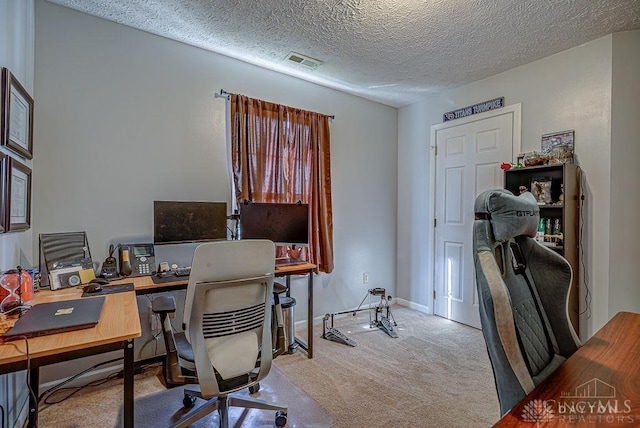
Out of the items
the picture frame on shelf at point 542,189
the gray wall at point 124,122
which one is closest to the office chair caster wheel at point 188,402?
the gray wall at point 124,122

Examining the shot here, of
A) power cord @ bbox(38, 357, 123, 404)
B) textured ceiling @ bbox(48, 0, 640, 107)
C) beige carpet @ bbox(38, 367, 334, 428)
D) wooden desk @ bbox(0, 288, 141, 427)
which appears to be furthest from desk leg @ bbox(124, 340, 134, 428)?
textured ceiling @ bbox(48, 0, 640, 107)

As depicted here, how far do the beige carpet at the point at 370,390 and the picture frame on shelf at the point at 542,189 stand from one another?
1.41m

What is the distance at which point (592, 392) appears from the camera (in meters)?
0.83

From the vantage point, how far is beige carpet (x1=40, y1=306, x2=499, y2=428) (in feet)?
6.24

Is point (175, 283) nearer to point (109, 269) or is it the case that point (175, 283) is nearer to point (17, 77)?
point (109, 269)

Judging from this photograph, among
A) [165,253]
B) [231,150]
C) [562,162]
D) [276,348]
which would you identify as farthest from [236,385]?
[562,162]

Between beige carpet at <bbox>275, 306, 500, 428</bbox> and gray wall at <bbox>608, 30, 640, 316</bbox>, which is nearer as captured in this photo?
beige carpet at <bbox>275, 306, 500, 428</bbox>

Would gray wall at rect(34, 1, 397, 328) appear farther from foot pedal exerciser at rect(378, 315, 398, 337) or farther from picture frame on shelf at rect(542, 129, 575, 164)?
picture frame on shelf at rect(542, 129, 575, 164)

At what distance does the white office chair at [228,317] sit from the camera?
147 cm

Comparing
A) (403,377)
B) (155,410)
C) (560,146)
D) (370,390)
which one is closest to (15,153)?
(155,410)

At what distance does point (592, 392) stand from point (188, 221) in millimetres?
2433

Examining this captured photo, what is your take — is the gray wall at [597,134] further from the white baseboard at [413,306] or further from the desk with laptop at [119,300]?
the desk with laptop at [119,300]

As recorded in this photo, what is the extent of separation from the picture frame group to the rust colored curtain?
4.48 ft

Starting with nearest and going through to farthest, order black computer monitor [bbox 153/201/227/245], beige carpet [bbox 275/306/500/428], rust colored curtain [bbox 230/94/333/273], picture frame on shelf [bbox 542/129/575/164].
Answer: beige carpet [bbox 275/306/500/428], black computer monitor [bbox 153/201/227/245], picture frame on shelf [bbox 542/129/575/164], rust colored curtain [bbox 230/94/333/273]
